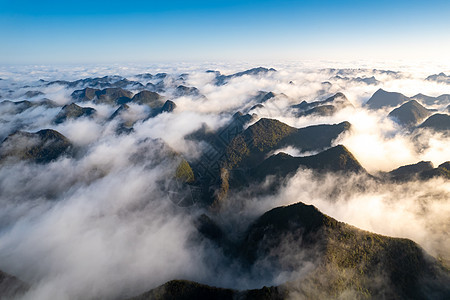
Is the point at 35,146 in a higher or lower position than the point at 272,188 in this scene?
higher

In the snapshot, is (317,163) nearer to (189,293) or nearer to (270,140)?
(270,140)

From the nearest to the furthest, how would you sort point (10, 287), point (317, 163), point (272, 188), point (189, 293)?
point (189, 293)
point (10, 287)
point (317, 163)
point (272, 188)

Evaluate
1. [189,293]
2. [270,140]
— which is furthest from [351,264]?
[270,140]

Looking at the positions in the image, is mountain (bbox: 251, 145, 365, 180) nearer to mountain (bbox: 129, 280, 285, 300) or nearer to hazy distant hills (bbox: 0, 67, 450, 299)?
hazy distant hills (bbox: 0, 67, 450, 299)

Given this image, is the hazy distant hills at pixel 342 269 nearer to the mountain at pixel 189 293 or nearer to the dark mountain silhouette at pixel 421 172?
the mountain at pixel 189 293

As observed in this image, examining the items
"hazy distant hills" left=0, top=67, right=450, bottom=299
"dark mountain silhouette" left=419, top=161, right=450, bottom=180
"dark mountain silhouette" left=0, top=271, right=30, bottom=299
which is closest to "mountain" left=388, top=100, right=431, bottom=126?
"hazy distant hills" left=0, top=67, right=450, bottom=299

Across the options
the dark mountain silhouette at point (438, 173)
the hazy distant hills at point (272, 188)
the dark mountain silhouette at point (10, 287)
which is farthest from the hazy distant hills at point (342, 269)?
the dark mountain silhouette at point (438, 173)
